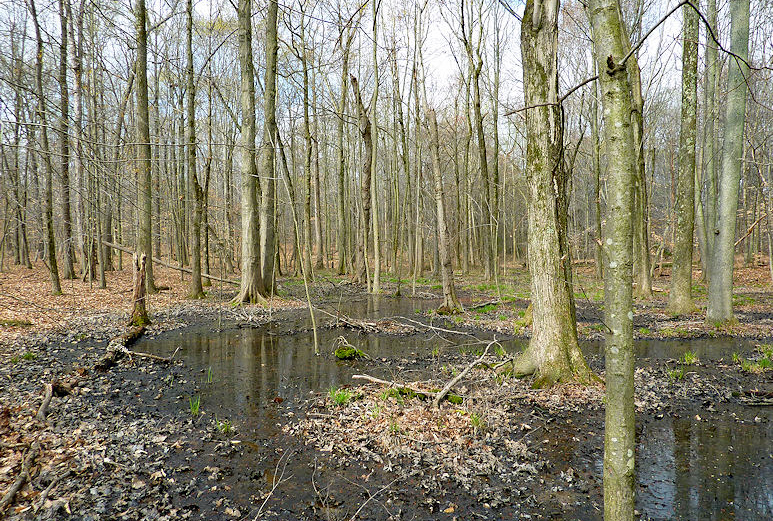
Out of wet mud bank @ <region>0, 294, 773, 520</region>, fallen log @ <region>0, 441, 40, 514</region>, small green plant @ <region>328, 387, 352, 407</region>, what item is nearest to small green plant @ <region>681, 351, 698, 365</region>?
wet mud bank @ <region>0, 294, 773, 520</region>

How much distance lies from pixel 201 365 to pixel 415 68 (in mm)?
13166

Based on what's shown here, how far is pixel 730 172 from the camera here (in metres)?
8.70

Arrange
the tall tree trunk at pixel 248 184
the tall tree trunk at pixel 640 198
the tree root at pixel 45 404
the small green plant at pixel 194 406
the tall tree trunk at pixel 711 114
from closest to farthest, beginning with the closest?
the tree root at pixel 45 404, the small green plant at pixel 194 406, the tall tree trunk at pixel 711 114, the tall tree trunk at pixel 640 198, the tall tree trunk at pixel 248 184

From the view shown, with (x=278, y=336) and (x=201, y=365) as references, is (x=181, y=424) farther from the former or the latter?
(x=278, y=336)

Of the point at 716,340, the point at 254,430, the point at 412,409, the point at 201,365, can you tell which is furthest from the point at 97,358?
the point at 716,340

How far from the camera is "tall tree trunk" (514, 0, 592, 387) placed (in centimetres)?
539

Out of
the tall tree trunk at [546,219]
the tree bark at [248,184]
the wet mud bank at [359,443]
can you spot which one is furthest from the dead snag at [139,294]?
the tall tree trunk at [546,219]

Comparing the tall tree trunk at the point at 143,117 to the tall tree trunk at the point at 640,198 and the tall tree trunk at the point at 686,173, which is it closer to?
the tall tree trunk at the point at 640,198

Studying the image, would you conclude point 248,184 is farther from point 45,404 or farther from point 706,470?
point 706,470

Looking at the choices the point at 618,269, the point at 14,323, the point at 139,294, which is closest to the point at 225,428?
the point at 618,269

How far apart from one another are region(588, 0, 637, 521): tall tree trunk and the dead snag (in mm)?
9772

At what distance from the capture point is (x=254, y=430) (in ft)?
15.1

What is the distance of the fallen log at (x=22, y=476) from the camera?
Answer: 289cm

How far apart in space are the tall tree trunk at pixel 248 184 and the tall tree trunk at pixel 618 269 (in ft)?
38.8
